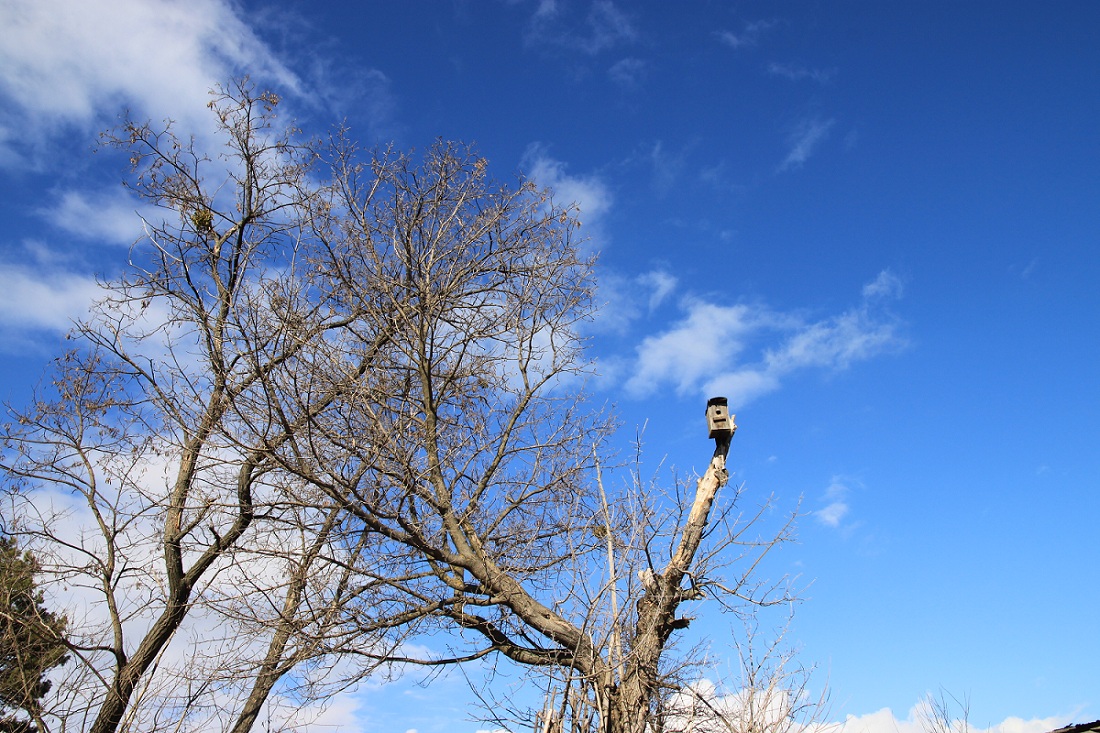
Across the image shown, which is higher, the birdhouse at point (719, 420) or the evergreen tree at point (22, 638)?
the birdhouse at point (719, 420)

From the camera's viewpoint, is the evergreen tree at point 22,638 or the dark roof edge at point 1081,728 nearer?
the dark roof edge at point 1081,728

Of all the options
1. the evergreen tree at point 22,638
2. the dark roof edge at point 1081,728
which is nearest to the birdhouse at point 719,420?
the dark roof edge at point 1081,728

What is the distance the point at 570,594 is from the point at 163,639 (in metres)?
5.70

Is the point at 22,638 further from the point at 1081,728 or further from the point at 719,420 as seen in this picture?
the point at 1081,728

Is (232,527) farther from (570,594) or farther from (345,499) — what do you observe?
(570,594)

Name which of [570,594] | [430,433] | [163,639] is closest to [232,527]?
[163,639]

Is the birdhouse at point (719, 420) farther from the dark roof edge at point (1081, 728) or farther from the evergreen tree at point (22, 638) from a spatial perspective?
the evergreen tree at point (22, 638)

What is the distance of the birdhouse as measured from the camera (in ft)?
22.4

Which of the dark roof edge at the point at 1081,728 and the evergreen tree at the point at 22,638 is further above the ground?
the evergreen tree at the point at 22,638

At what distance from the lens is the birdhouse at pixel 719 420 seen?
268 inches

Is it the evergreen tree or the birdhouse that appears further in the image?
the evergreen tree

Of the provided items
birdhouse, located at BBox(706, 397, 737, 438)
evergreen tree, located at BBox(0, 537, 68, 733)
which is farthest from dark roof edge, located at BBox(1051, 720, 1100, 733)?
evergreen tree, located at BBox(0, 537, 68, 733)

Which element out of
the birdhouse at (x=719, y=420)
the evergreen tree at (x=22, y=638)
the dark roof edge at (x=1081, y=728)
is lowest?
the dark roof edge at (x=1081, y=728)

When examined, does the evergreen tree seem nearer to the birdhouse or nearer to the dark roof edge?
the birdhouse
